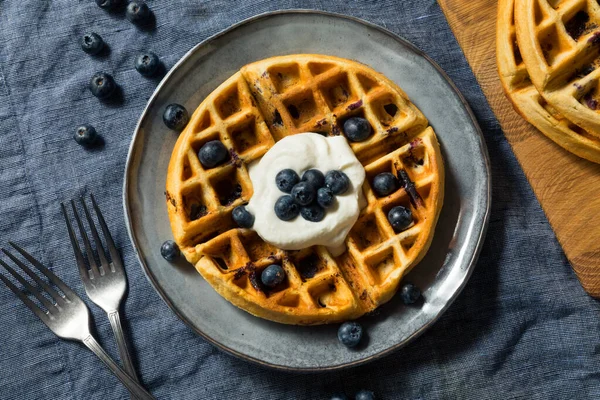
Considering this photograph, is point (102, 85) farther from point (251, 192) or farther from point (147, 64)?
point (251, 192)

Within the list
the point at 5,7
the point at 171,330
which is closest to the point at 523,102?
the point at 171,330

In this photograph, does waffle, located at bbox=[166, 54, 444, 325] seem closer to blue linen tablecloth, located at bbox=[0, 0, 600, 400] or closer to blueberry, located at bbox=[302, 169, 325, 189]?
blueberry, located at bbox=[302, 169, 325, 189]

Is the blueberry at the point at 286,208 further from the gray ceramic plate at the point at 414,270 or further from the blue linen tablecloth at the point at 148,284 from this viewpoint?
the blue linen tablecloth at the point at 148,284

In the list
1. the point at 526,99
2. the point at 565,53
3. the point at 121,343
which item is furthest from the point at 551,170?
the point at 121,343

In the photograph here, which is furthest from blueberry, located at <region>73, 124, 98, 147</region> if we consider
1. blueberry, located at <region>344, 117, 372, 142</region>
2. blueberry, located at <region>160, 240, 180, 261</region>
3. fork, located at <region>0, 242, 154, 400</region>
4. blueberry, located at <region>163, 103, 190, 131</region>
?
blueberry, located at <region>344, 117, 372, 142</region>

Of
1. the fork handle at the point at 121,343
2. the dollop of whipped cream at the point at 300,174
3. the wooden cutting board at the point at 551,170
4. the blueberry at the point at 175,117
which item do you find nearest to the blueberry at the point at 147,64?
the blueberry at the point at 175,117

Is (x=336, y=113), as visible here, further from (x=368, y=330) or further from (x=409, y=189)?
(x=368, y=330)
